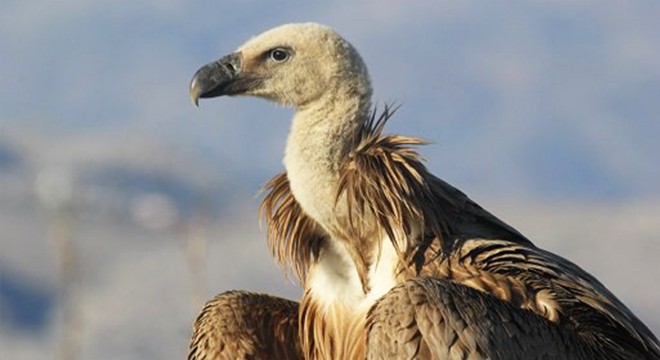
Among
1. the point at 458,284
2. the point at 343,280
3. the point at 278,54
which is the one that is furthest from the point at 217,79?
the point at 458,284

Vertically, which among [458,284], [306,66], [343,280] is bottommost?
[458,284]

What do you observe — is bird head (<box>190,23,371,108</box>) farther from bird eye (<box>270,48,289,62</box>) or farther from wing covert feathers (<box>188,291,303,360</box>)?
wing covert feathers (<box>188,291,303,360</box>)

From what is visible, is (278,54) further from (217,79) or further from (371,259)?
(371,259)

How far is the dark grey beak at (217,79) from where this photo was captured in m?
8.81

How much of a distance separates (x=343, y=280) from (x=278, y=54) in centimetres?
101

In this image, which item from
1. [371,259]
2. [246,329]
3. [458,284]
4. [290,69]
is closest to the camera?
[458,284]

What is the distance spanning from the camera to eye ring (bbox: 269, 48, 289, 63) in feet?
29.3

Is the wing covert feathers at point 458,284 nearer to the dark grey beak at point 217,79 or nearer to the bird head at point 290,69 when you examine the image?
the bird head at point 290,69

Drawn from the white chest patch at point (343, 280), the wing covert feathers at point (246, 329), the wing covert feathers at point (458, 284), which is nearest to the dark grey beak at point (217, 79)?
the wing covert feathers at point (458, 284)

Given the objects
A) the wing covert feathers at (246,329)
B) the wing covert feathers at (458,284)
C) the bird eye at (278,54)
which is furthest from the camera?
the wing covert feathers at (246,329)

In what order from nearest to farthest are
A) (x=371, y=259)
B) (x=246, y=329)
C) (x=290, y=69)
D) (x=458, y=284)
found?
(x=458, y=284) < (x=371, y=259) < (x=290, y=69) < (x=246, y=329)

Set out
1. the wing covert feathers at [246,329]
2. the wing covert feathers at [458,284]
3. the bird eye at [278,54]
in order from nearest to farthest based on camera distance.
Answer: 1. the wing covert feathers at [458,284]
2. the bird eye at [278,54]
3. the wing covert feathers at [246,329]

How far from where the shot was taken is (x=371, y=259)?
874cm

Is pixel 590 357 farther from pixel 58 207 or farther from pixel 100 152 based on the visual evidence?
pixel 100 152
